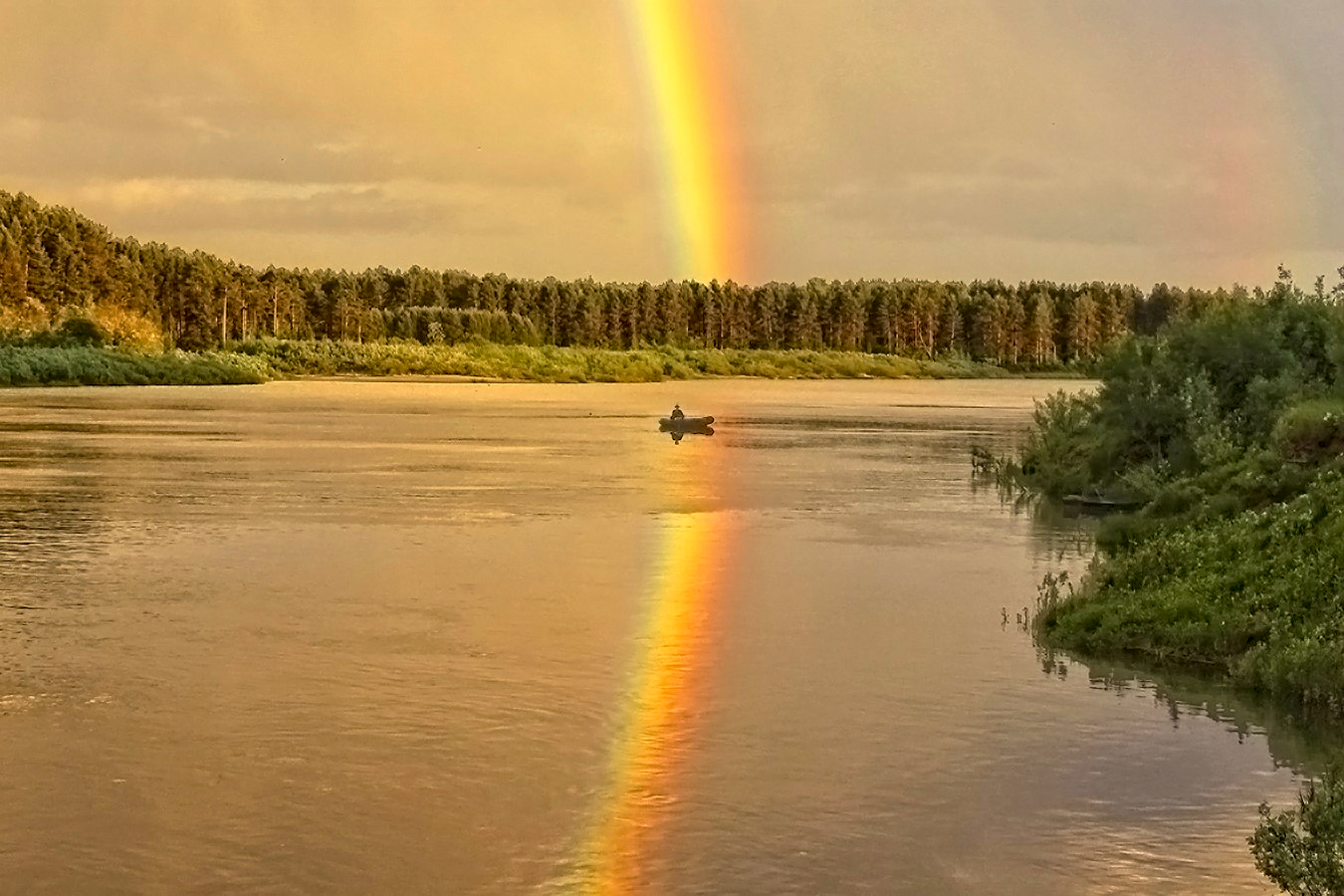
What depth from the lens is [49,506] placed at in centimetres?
4031

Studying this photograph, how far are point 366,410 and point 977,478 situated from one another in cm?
5176

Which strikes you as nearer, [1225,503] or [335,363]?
[1225,503]

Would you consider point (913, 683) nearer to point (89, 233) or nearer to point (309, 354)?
point (309, 354)

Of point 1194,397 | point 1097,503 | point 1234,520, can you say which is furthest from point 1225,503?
point 1097,503

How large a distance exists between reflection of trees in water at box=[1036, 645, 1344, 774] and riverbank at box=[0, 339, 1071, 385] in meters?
117

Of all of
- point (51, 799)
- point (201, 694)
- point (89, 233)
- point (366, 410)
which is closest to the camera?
point (51, 799)

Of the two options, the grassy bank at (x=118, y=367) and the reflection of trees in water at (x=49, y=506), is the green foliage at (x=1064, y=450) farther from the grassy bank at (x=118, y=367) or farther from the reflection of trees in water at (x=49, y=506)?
the grassy bank at (x=118, y=367)

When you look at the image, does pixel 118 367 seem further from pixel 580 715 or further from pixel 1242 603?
pixel 1242 603

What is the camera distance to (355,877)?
13781mm

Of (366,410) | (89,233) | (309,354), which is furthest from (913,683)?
(89,233)

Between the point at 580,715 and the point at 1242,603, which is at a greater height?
the point at 1242,603

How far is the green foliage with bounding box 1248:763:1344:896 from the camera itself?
12125 millimetres

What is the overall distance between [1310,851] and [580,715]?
8.92 meters

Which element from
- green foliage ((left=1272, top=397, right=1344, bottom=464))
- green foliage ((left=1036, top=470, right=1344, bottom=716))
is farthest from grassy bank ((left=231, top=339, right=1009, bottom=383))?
green foliage ((left=1036, top=470, right=1344, bottom=716))
